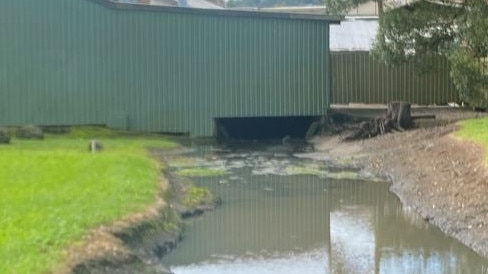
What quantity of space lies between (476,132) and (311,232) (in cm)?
824

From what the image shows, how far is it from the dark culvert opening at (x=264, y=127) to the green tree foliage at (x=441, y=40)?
4.25 m

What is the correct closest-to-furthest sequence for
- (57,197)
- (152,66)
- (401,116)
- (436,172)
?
(57,197)
(436,172)
(401,116)
(152,66)

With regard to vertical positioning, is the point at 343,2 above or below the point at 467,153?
above

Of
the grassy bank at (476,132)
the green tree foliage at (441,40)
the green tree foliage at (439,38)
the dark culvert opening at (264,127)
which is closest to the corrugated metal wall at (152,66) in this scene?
the dark culvert opening at (264,127)

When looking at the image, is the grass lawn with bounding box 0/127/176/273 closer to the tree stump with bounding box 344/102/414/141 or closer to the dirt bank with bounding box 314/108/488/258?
the dirt bank with bounding box 314/108/488/258

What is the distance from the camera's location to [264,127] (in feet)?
116

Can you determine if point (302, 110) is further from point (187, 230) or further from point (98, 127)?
point (187, 230)

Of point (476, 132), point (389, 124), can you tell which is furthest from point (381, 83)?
point (476, 132)

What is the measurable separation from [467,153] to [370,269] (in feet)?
27.1

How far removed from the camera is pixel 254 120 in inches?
1373

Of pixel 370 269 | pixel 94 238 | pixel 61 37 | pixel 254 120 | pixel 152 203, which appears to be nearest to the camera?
pixel 94 238

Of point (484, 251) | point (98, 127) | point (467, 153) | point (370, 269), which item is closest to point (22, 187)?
point (370, 269)

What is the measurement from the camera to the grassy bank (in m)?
22.1

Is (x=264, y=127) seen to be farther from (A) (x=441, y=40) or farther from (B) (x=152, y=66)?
(A) (x=441, y=40)
